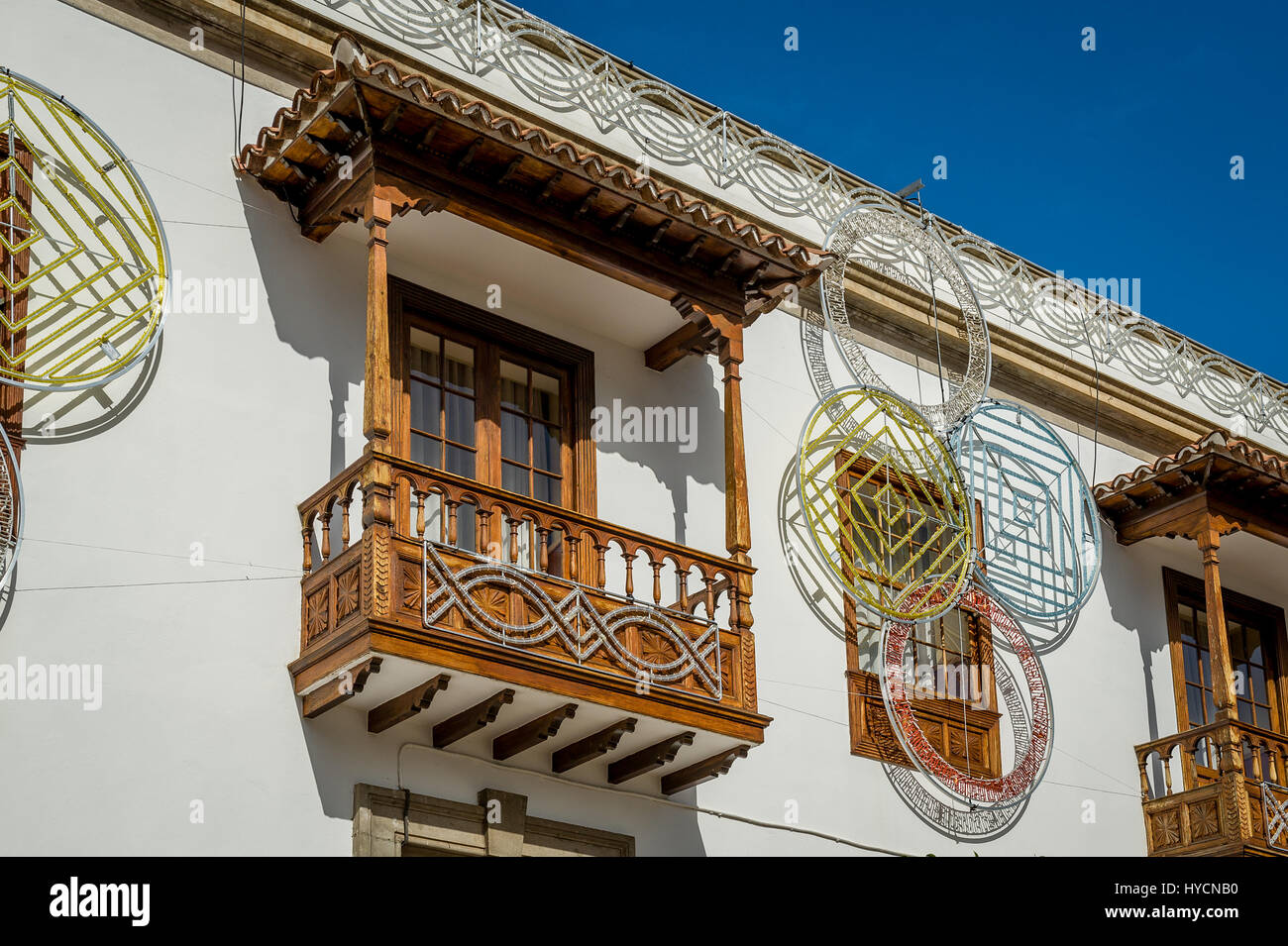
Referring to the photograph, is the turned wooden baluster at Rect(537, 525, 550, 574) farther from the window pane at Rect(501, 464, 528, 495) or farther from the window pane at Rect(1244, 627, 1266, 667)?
the window pane at Rect(1244, 627, 1266, 667)

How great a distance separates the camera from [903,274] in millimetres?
13547

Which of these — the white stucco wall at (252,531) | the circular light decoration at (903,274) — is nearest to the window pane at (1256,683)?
the white stucco wall at (252,531)

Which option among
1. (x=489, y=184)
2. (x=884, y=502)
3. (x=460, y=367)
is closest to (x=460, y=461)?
(x=460, y=367)

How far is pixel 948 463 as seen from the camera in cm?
1312

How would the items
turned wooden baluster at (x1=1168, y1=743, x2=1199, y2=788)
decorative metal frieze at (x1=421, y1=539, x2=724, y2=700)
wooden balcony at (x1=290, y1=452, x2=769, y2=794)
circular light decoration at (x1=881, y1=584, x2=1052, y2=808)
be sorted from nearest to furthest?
wooden balcony at (x1=290, y1=452, x2=769, y2=794) → decorative metal frieze at (x1=421, y1=539, x2=724, y2=700) → circular light decoration at (x1=881, y1=584, x2=1052, y2=808) → turned wooden baluster at (x1=1168, y1=743, x2=1199, y2=788)

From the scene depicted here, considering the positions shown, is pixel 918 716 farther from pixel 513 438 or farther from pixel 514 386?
pixel 514 386

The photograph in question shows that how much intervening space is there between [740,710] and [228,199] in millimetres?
3865

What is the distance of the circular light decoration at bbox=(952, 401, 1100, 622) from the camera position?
43.8 feet

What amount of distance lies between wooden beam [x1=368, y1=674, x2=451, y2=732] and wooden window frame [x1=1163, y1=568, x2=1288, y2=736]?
22.6ft

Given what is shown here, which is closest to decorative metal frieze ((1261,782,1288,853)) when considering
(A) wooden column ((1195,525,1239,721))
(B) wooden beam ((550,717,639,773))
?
(A) wooden column ((1195,525,1239,721))

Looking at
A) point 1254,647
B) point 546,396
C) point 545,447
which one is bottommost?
point 1254,647

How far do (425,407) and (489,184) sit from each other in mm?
1302
